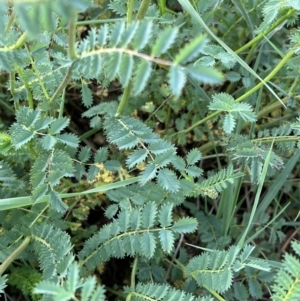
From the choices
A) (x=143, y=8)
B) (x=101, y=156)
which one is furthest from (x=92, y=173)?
(x=143, y=8)

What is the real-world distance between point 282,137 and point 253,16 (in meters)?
0.39

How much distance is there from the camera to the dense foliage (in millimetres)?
846

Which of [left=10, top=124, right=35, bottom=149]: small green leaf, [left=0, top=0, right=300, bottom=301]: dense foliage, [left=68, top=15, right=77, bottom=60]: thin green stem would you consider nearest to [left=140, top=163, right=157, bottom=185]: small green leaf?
[left=0, top=0, right=300, bottom=301]: dense foliage

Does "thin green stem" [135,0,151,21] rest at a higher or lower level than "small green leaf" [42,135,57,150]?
higher

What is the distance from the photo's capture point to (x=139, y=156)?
3.59 ft

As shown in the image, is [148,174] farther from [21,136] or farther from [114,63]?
[114,63]

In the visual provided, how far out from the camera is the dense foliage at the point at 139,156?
846 millimetres

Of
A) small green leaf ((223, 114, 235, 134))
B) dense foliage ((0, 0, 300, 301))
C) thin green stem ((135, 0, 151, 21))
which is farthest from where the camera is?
small green leaf ((223, 114, 235, 134))

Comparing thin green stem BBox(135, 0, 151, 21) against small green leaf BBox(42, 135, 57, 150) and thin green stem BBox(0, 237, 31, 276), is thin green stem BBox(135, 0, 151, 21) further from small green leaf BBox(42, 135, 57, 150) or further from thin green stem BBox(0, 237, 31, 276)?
thin green stem BBox(0, 237, 31, 276)

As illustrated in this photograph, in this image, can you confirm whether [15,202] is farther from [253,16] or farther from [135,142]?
[253,16]

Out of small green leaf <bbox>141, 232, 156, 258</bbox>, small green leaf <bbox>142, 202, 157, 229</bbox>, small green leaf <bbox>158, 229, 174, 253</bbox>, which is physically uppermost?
small green leaf <bbox>142, 202, 157, 229</bbox>

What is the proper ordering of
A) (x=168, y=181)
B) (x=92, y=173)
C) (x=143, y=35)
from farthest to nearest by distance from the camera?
1. (x=92, y=173)
2. (x=168, y=181)
3. (x=143, y=35)

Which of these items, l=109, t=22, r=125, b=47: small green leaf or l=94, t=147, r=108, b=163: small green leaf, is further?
l=94, t=147, r=108, b=163: small green leaf

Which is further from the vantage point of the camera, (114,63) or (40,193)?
(40,193)
